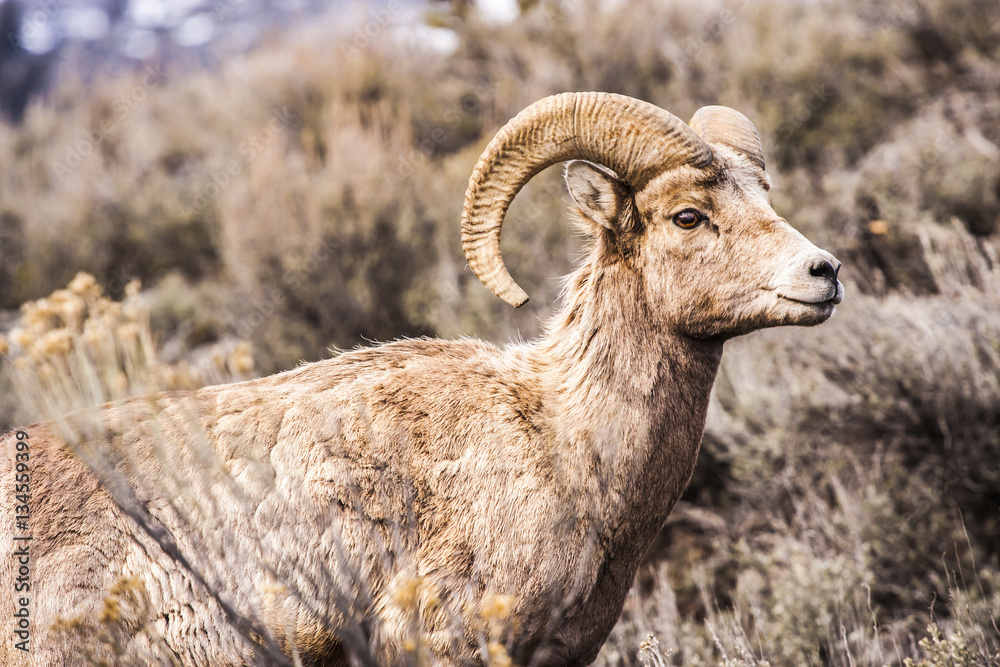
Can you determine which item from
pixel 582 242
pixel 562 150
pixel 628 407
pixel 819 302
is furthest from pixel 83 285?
pixel 582 242

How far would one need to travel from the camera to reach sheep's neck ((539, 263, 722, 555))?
285 centimetres

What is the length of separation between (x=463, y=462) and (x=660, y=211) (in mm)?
1245

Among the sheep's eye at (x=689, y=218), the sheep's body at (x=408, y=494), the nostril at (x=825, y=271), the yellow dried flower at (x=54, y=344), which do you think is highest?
the sheep's eye at (x=689, y=218)

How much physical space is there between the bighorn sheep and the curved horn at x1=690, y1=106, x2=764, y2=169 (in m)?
0.12

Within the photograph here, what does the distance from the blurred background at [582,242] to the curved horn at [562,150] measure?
1467 mm

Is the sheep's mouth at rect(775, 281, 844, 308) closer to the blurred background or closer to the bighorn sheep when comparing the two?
the bighorn sheep

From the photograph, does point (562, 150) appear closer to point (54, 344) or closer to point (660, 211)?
point (660, 211)

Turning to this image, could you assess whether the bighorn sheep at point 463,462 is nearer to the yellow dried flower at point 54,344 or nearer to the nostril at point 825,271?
the nostril at point 825,271

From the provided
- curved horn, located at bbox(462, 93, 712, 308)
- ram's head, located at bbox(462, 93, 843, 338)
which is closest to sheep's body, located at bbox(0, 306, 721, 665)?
ram's head, located at bbox(462, 93, 843, 338)

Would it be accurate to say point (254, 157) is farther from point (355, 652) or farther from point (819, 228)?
point (355, 652)

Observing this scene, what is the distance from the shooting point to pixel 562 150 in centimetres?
304

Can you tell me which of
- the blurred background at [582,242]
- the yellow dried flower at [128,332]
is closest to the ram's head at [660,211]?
the blurred background at [582,242]

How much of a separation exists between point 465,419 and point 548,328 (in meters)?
0.73

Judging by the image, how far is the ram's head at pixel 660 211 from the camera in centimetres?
289
